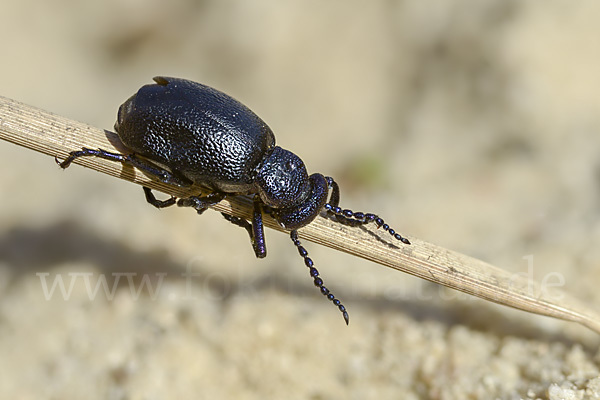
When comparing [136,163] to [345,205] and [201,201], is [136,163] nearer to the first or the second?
[201,201]

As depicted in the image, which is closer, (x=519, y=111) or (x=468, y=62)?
(x=519, y=111)

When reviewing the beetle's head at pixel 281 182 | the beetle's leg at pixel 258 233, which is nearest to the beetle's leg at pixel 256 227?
the beetle's leg at pixel 258 233

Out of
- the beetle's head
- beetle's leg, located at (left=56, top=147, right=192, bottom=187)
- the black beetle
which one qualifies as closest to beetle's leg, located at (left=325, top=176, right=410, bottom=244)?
the black beetle

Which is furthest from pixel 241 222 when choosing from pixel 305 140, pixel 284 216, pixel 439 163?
pixel 305 140

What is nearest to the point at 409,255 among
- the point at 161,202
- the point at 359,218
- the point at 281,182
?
the point at 359,218

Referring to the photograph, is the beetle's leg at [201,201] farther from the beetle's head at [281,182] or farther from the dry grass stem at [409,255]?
the beetle's head at [281,182]

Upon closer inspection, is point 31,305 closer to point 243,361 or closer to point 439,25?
point 243,361
